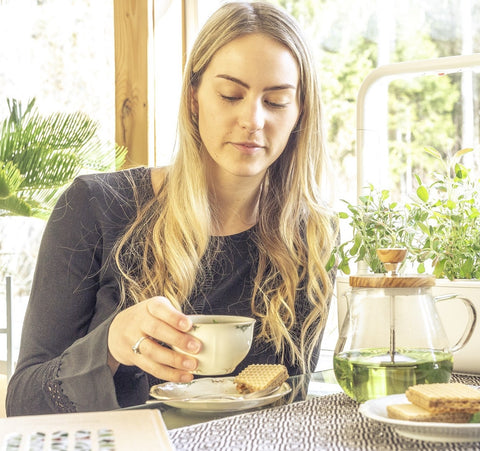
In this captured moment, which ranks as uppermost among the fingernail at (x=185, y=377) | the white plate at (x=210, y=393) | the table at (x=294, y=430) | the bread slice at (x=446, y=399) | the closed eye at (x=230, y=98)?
the closed eye at (x=230, y=98)

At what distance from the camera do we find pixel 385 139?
2.32 meters

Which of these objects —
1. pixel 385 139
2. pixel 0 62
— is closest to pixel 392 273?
pixel 385 139

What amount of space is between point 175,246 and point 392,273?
0.70m

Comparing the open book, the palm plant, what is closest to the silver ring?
the open book

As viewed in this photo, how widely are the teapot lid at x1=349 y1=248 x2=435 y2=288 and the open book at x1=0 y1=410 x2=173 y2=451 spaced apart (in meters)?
0.26

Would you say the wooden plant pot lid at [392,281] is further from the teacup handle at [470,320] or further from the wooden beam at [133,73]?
the wooden beam at [133,73]

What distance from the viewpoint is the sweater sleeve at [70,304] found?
1146mm

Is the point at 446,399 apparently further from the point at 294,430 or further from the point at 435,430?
the point at 294,430

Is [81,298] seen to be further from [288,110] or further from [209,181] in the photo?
[288,110]

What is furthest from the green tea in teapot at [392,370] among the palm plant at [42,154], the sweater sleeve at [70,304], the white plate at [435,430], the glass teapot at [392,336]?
the palm plant at [42,154]

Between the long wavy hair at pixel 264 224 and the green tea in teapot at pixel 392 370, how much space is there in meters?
0.59

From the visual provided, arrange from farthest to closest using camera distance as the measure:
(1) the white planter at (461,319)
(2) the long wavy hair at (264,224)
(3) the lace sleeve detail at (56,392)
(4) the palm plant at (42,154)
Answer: (4) the palm plant at (42,154) < (2) the long wavy hair at (264,224) < (3) the lace sleeve detail at (56,392) < (1) the white planter at (461,319)

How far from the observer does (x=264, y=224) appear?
62.0 inches

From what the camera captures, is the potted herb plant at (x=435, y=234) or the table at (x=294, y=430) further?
the potted herb plant at (x=435, y=234)
